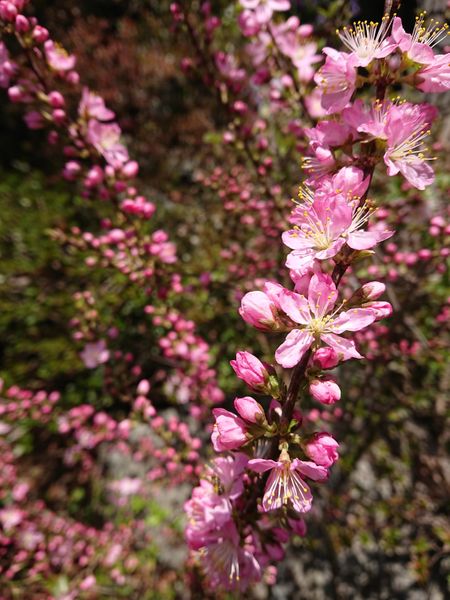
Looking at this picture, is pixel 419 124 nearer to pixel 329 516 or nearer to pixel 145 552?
pixel 329 516

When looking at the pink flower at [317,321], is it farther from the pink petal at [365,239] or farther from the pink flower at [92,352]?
the pink flower at [92,352]

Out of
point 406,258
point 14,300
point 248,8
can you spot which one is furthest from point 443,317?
point 14,300

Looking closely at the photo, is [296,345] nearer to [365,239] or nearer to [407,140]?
[365,239]

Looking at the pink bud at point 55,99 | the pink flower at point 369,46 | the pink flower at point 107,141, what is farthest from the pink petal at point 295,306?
the pink bud at point 55,99

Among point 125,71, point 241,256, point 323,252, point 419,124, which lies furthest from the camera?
point 125,71

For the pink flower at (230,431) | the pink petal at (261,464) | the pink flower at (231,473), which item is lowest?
the pink flower at (231,473)
